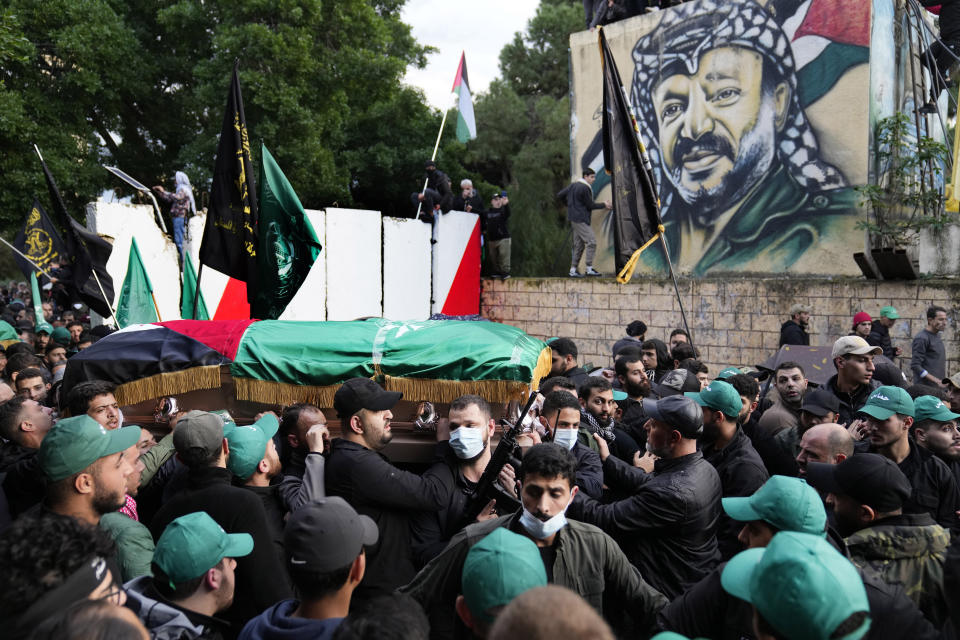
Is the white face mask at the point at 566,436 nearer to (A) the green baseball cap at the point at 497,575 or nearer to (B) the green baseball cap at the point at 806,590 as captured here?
(A) the green baseball cap at the point at 497,575

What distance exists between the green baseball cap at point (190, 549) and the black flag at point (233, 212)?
3402mm

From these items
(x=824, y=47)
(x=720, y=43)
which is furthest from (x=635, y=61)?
(x=824, y=47)

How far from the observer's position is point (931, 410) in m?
3.72

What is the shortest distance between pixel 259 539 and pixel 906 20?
12.2 metres

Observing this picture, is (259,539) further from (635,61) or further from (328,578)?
(635,61)

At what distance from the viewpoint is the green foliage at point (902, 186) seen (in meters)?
9.95

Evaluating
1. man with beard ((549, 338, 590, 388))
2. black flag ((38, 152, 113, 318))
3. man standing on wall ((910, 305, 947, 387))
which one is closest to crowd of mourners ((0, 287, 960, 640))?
man with beard ((549, 338, 590, 388))

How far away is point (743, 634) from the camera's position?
211 cm

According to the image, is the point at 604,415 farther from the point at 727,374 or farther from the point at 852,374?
the point at 852,374

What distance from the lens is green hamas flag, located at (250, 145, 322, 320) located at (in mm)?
5465

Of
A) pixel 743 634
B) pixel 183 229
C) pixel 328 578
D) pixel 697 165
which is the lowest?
pixel 743 634

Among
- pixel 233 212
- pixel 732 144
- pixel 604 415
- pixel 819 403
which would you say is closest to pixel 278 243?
pixel 233 212

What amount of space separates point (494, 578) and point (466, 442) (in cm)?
139

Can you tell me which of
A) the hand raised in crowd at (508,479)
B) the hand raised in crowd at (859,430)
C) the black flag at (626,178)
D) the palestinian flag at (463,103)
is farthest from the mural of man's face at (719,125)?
the hand raised in crowd at (508,479)
